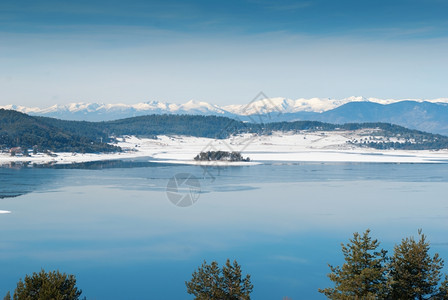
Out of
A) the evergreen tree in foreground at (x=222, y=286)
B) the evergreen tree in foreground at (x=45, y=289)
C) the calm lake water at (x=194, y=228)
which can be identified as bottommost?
the calm lake water at (x=194, y=228)

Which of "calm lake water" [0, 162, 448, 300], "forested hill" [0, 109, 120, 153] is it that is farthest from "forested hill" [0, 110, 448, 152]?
"calm lake water" [0, 162, 448, 300]

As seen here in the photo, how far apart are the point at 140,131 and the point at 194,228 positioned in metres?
140

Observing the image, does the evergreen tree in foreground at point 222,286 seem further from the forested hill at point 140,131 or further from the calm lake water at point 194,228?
the forested hill at point 140,131

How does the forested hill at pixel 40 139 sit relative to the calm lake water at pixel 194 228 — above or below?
above

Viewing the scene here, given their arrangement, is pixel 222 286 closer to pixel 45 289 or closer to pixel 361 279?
pixel 361 279

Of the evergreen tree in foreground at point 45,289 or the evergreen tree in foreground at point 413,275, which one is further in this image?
the evergreen tree in foreground at point 413,275

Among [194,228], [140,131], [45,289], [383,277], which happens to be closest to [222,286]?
[383,277]

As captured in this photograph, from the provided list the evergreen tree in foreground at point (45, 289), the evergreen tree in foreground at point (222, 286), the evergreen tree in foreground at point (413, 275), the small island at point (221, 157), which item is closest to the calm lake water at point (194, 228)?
the evergreen tree in foreground at point (222, 286)

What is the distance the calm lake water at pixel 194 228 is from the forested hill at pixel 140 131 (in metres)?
53.8

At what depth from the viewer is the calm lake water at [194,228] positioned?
70.5 ft

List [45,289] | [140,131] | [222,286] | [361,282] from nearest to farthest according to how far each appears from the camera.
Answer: [361,282] < [45,289] < [222,286] < [140,131]

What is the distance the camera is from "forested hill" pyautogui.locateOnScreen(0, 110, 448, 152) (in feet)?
334

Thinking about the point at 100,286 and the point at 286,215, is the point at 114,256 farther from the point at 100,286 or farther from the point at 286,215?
the point at 286,215

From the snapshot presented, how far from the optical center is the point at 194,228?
95.9ft
